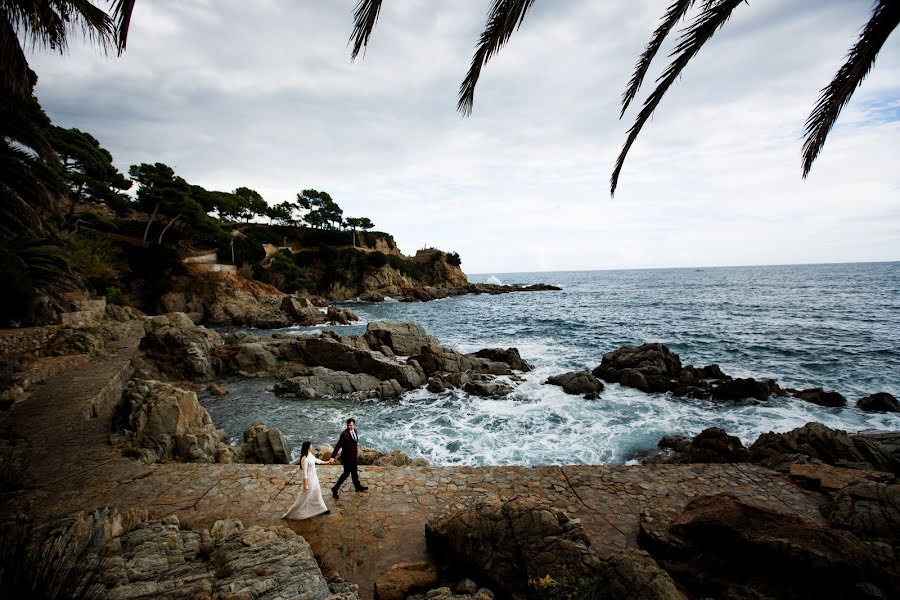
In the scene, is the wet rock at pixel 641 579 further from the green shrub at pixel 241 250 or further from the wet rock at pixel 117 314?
the green shrub at pixel 241 250

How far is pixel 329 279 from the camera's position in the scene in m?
59.5

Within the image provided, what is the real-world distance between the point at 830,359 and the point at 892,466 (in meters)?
16.8

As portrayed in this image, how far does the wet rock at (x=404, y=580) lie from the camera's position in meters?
4.33

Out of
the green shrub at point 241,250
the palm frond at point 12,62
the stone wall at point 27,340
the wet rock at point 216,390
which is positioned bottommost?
the wet rock at point 216,390

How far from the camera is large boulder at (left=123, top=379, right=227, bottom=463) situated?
8.20 m

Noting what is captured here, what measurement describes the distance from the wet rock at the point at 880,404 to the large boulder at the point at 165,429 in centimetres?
2307

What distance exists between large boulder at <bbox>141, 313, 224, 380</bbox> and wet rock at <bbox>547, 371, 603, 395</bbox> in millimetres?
17801

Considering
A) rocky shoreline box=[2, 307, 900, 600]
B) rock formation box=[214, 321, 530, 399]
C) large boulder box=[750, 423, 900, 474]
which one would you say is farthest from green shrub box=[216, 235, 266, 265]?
large boulder box=[750, 423, 900, 474]

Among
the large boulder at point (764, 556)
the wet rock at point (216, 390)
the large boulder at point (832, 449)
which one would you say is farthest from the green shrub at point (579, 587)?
the wet rock at point (216, 390)

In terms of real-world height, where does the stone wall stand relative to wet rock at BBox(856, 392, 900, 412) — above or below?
above

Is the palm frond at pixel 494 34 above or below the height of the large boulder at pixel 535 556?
above

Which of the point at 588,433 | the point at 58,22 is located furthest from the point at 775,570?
the point at 58,22

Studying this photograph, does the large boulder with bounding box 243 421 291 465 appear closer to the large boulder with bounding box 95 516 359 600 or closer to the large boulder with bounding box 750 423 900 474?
the large boulder with bounding box 95 516 359 600

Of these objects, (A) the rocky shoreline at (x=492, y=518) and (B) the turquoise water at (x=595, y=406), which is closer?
(A) the rocky shoreline at (x=492, y=518)
